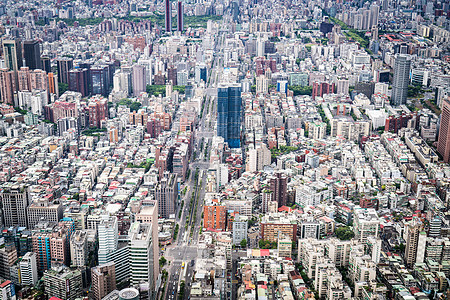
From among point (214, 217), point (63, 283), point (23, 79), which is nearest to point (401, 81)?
point (214, 217)

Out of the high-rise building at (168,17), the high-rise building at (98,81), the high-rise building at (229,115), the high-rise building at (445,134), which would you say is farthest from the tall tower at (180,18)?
the high-rise building at (445,134)

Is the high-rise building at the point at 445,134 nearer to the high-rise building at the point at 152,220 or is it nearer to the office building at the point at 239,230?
the office building at the point at 239,230

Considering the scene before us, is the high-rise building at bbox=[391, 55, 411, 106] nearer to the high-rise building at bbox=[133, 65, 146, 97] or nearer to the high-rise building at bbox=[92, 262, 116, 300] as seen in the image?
the high-rise building at bbox=[133, 65, 146, 97]

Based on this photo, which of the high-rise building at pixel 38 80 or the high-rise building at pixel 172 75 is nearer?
the high-rise building at pixel 38 80

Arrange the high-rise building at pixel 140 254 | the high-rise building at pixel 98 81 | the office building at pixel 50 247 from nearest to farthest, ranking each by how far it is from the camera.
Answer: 1. the high-rise building at pixel 140 254
2. the office building at pixel 50 247
3. the high-rise building at pixel 98 81

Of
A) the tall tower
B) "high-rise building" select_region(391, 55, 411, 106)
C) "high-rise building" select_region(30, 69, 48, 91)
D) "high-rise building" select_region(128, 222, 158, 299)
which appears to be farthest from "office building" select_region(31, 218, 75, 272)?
the tall tower

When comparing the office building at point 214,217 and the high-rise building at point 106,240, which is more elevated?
the high-rise building at point 106,240

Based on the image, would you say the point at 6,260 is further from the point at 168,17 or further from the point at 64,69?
the point at 168,17

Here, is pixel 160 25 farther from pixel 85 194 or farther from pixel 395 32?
pixel 85 194
